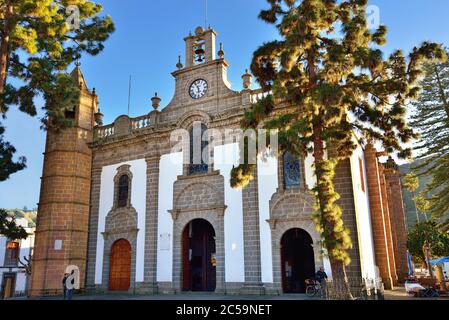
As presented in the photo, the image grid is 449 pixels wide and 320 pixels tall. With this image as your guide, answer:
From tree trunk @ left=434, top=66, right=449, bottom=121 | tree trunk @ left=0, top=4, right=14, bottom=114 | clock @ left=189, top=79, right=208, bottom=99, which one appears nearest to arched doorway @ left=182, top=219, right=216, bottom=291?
clock @ left=189, top=79, right=208, bottom=99

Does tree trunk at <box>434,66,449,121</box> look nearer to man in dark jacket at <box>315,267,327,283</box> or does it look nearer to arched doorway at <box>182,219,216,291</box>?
man in dark jacket at <box>315,267,327,283</box>

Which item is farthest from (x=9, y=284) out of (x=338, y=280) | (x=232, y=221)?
A: (x=338, y=280)

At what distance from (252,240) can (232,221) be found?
4.44 feet

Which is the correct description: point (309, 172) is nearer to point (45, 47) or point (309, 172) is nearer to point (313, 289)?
point (313, 289)

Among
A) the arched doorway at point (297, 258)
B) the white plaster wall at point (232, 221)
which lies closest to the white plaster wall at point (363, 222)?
the arched doorway at point (297, 258)

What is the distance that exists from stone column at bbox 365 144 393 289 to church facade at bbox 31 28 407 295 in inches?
2.1

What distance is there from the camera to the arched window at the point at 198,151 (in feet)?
64.7

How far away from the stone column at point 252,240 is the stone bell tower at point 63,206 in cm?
943

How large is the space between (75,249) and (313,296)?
12598mm

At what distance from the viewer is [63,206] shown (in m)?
20.7

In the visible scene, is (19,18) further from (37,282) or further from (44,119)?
(37,282)

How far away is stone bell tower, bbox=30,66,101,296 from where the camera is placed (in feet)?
65.0

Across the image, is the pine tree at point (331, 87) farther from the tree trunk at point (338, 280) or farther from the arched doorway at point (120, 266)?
the arched doorway at point (120, 266)
